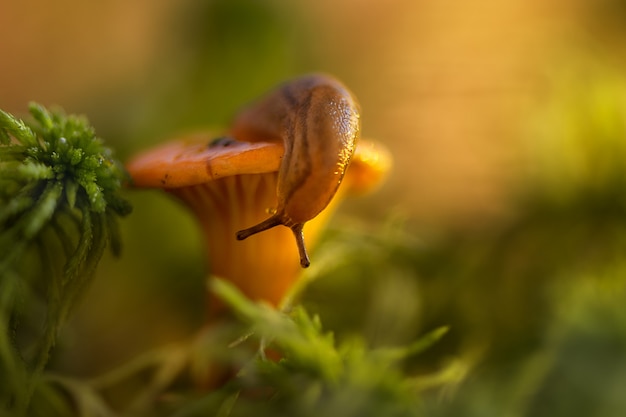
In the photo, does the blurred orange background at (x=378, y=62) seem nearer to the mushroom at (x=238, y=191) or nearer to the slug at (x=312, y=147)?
the mushroom at (x=238, y=191)

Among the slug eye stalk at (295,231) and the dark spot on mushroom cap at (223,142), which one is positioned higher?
the dark spot on mushroom cap at (223,142)

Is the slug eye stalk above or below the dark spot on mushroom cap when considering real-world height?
below

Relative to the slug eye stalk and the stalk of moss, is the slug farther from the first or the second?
the stalk of moss

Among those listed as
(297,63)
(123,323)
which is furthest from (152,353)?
(297,63)

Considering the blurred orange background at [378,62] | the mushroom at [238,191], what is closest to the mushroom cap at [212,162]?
the mushroom at [238,191]

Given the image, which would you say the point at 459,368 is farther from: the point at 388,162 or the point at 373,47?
the point at 373,47

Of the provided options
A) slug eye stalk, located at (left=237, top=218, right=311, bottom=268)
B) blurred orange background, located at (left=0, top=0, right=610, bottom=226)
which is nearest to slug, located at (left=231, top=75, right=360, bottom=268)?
slug eye stalk, located at (left=237, top=218, right=311, bottom=268)
